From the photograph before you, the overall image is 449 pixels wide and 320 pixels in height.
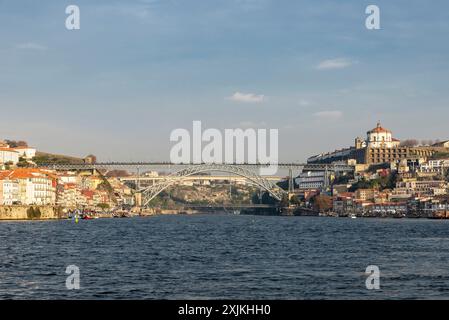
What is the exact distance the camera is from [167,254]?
42.0 metres

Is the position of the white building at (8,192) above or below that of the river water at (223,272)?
above

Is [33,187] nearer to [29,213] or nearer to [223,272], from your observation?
[29,213]

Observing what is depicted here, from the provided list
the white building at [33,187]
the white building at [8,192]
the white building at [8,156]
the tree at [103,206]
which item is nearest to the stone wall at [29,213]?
the white building at [8,192]

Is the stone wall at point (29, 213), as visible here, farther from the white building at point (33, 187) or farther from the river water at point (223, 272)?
the river water at point (223, 272)

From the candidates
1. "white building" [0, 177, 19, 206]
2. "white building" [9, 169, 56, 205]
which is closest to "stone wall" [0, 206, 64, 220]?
"white building" [0, 177, 19, 206]

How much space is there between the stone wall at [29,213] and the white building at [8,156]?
54.2 m

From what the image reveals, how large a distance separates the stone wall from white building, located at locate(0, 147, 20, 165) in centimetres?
5422

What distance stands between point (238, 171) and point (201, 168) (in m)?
8.88

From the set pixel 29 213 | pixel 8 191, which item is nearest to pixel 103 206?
pixel 8 191

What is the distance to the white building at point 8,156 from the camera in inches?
7116

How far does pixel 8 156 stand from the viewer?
608 feet
